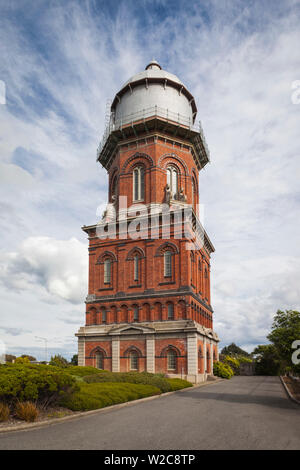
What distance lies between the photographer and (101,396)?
16922mm

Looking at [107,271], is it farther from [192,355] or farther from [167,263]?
[192,355]

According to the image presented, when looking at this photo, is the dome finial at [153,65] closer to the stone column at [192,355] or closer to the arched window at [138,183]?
the arched window at [138,183]

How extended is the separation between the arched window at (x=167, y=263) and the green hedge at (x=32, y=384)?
2150 centimetres

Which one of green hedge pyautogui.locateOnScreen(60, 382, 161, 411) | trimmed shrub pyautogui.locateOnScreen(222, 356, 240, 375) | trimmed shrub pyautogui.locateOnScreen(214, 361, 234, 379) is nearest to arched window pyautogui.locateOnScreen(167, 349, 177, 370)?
green hedge pyautogui.locateOnScreen(60, 382, 161, 411)

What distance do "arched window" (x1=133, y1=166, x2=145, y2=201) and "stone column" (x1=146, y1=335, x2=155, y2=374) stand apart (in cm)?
1441

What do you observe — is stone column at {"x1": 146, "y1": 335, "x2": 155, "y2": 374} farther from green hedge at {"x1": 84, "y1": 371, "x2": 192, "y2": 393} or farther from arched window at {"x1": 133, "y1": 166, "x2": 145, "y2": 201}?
arched window at {"x1": 133, "y1": 166, "x2": 145, "y2": 201}

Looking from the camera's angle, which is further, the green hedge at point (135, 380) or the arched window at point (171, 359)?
the arched window at point (171, 359)

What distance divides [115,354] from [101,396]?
19.7 meters

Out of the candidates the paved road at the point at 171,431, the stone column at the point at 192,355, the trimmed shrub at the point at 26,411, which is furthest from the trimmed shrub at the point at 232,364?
the trimmed shrub at the point at 26,411

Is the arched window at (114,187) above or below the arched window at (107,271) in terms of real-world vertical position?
above

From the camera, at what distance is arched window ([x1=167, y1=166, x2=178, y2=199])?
41828mm

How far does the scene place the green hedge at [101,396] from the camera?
1542cm

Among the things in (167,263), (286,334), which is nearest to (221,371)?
(167,263)

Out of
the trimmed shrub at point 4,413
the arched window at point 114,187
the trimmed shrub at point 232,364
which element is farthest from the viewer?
the trimmed shrub at point 232,364
